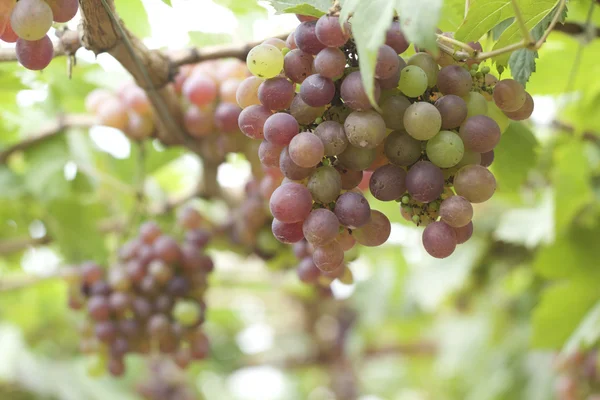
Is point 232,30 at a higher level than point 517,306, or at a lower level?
higher

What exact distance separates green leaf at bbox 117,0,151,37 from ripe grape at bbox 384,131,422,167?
48 centimetres

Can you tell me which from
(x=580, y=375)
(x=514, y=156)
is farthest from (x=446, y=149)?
(x=580, y=375)

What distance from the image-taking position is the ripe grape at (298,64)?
57 cm

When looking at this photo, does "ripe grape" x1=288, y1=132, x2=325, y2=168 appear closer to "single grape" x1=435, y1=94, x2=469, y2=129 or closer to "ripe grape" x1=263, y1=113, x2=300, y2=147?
"ripe grape" x1=263, y1=113, x2=300, y2=147

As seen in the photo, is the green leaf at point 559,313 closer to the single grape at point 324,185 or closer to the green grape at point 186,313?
the green grape at point 186,313

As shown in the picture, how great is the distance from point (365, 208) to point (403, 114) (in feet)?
0.29

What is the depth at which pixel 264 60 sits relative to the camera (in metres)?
0.57

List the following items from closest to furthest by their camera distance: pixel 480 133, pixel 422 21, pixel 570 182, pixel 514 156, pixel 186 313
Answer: pixel 422 21
pixel 480 133
pixel 514 156
pixel 186 313
pixel 570 182

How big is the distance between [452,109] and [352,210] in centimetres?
13

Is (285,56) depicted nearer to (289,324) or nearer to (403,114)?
(403,114)

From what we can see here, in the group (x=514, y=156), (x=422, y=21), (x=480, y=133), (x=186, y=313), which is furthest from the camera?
(x=186, y=313)

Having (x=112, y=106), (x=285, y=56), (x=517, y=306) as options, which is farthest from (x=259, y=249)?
A: (x=517, y=306)

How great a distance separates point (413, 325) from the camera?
7.86 feet

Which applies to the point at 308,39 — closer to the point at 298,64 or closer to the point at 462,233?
the point at 298,64
